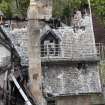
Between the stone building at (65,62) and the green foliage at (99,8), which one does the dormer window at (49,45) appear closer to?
the stone building at (65,62)

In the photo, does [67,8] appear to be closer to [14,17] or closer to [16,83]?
[14,17]

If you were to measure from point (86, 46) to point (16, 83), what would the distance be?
4.22 m

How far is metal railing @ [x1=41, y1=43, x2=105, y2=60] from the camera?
20.4 meters

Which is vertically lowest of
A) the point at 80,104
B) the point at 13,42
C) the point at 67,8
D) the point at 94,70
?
the point at 80,104

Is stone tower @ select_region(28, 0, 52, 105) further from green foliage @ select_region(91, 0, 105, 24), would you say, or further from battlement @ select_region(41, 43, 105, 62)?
green foliage @ select_region(91, 0, 105, 24)

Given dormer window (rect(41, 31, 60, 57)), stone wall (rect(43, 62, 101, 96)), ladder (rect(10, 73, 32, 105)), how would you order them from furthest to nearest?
dormer window (rect(41, 31, 60, 57)) < stone wall (rect(43, 62, 101, 96)) < ladder (rect(10, 73, 32, 105))

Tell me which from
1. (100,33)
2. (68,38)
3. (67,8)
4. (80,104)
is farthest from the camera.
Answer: (100,33)

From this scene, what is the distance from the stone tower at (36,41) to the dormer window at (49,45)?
→ 1.71 m

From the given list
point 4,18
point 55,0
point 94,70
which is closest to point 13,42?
point 4,18

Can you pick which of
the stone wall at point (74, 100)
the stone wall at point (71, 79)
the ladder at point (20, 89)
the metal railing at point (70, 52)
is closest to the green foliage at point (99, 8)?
the metal railing at point (70, 52)

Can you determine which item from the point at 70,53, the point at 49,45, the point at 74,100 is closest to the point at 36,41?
the point at 49,45

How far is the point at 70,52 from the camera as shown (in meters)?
20.6

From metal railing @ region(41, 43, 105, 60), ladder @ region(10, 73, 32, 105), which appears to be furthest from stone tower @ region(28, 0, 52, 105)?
metal railing @ region(41, 43, 105, 60)

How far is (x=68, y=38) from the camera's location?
21.3 meters
